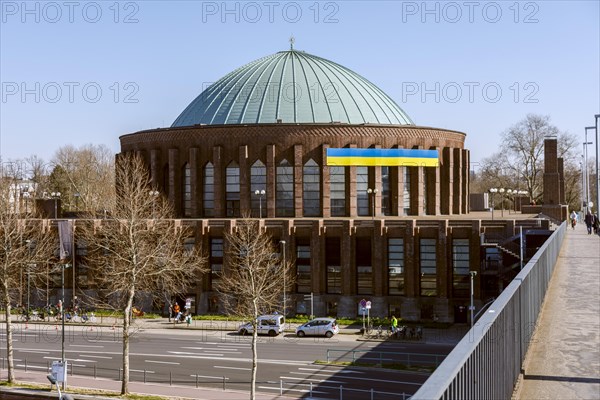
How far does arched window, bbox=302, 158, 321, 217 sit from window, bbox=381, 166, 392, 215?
6.62 meters

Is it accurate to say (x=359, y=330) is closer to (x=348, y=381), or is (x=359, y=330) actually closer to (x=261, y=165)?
(x=348, y=381)

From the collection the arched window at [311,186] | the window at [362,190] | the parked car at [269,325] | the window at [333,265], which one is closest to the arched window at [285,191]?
the arched window at [311,186]

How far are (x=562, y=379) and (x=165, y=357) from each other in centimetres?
3746

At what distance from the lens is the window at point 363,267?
199 ft

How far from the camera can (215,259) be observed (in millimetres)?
63750

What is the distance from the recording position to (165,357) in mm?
44875

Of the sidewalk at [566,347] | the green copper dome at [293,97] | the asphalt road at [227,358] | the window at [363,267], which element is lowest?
the asphalt road at [227,358]

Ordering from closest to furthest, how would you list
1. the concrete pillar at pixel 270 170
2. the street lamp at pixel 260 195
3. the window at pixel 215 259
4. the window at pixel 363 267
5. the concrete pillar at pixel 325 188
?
the window at pixel 363 267
the window at pixel 215 259
the street lamp at pixel 260 195
the concrete pillar at pixel 325 188
the concrete pillar at pixel 270 170

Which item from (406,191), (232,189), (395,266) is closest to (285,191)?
(232,189)


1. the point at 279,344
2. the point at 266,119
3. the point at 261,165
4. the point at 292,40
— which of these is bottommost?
the point at 279,344

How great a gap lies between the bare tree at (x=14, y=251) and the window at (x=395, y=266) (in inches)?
1081

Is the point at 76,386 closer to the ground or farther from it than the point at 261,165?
closer to the ground

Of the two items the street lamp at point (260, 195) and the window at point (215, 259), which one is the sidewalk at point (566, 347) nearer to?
the window at point (215, 259)

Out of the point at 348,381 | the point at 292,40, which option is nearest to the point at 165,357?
Result: the point at 348,381
